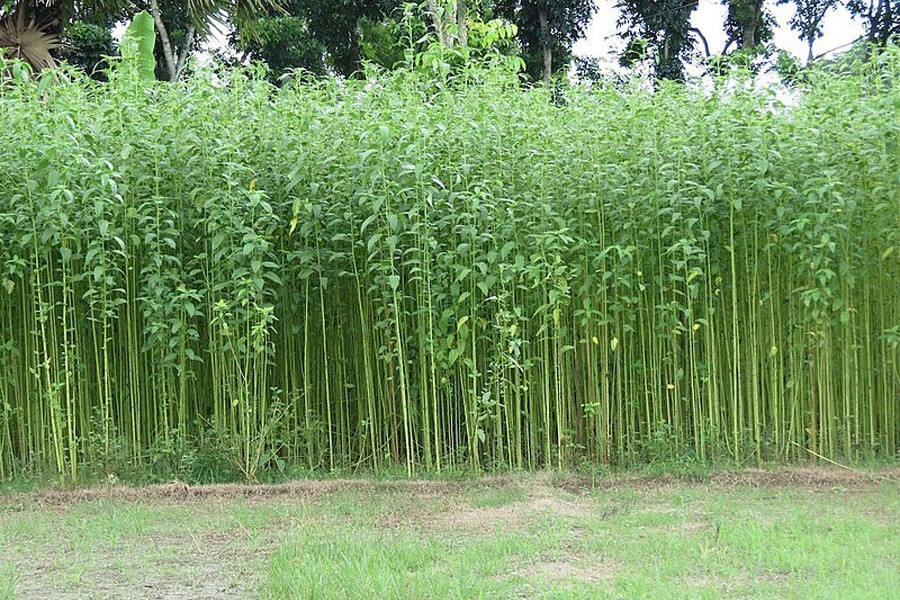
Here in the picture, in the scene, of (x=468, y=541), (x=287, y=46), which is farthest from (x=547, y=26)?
(x=468, y=541)

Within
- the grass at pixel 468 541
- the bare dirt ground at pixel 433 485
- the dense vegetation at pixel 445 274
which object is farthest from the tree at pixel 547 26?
the grass at pixel 468 541

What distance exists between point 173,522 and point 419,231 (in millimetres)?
1965

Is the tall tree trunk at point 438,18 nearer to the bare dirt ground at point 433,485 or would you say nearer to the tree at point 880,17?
the bare dirt ground at point 433,485

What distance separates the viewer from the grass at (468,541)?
319 cm

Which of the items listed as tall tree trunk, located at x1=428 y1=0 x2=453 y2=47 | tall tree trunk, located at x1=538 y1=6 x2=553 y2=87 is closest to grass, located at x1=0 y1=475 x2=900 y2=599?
tall tree trunk, located at x1=428 y1=0 x2=453 y2=47

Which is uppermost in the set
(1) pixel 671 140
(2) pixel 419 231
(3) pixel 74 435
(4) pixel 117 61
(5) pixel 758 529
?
(4) pixel 117 61

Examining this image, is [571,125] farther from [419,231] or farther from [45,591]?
[45,591]

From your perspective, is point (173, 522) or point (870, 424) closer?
point (173, 522)

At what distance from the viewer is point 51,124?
4902mm

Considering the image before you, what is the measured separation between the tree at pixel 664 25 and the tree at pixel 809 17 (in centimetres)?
233

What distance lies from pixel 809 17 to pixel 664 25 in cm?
354

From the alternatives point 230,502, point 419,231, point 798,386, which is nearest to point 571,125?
point 419,231

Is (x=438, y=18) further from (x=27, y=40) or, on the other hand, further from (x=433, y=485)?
(x=433, y=485)

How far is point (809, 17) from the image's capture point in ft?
66.3
